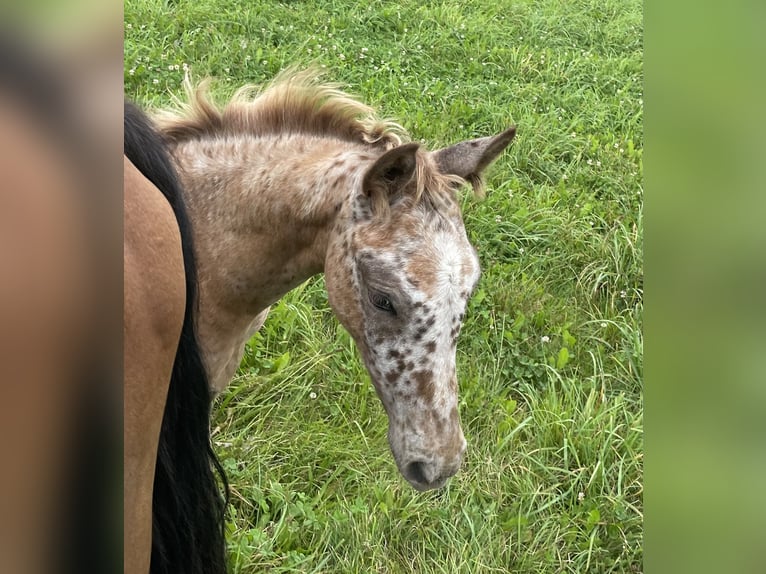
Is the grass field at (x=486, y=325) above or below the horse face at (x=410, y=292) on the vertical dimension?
below

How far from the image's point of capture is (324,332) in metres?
1.68

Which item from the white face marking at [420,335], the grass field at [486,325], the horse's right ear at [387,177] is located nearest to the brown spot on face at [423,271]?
the white face marking at [420,335]

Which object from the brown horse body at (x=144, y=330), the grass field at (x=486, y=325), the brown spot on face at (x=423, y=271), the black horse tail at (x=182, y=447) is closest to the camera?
the brown horse body at (x=144, y=330)

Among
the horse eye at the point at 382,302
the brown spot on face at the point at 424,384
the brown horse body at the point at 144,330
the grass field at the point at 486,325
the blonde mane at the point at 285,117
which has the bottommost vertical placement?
the grass field at the point at 486,325

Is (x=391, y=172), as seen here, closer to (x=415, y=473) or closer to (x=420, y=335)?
(x=420, y=335)

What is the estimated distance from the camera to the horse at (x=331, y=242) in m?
1.01

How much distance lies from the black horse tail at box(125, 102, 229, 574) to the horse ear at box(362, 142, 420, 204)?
0.32 m

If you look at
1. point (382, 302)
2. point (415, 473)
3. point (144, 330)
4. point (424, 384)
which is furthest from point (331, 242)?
point (144, 330)

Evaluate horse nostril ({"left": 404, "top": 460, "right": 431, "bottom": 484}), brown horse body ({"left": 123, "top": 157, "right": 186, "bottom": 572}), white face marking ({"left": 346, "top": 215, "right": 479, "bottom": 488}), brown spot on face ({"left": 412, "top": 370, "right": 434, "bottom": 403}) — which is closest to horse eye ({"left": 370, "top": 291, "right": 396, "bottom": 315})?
white face marking ({"left": 346, "top": 215, "right": 479, "bottom": 488})

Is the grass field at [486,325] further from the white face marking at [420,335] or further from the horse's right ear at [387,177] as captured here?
the horse's right ear at [387,177]

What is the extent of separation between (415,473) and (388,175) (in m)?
0.49

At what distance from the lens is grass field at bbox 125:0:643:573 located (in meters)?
1.43
